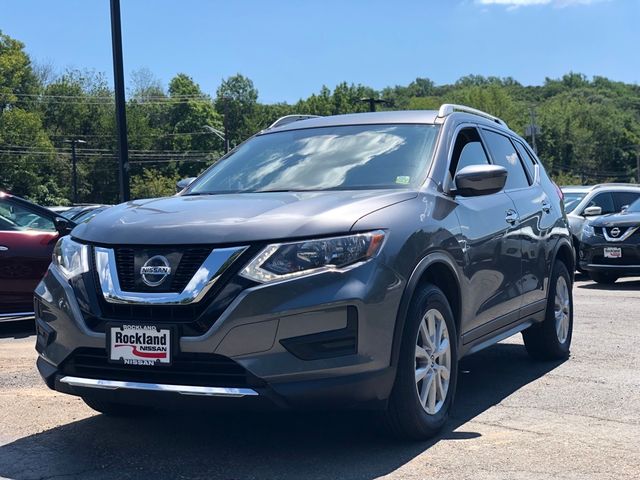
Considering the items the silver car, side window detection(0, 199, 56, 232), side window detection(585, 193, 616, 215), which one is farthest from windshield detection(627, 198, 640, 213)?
side window detection(0, 199, 56, 232)

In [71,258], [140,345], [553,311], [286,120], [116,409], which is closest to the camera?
[140,345]

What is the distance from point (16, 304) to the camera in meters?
8.18

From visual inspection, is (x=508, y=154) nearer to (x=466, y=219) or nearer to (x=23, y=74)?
(x=466, y=219)

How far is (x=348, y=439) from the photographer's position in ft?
14.1

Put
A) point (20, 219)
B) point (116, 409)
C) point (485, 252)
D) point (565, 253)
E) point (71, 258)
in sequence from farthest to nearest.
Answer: point (20, 219)
point (565, 253)
point (485, 252)
point (116, 409)
point (71, 258)

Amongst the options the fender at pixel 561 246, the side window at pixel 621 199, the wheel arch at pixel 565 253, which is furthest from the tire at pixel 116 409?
the side window at pixel 621 199

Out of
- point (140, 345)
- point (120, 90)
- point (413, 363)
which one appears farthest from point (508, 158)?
point (120, 90)

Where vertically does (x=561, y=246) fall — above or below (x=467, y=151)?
below

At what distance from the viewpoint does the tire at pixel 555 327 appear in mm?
6297

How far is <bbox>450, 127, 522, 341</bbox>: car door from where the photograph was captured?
187 inches

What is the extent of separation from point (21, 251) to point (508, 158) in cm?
503

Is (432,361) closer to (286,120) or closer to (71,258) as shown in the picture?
(71,258)

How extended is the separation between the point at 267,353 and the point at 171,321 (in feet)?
1.51

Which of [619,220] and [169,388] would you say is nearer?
[169,388]
